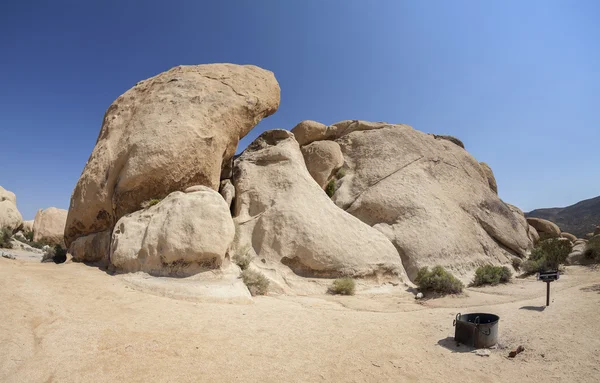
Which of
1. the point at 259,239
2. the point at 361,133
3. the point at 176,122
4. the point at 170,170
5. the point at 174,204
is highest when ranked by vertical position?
the point at 361,133

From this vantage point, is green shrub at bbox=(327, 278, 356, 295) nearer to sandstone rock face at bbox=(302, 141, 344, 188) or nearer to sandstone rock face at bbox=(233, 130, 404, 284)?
sandstone rock face at bbox=(233, 130, 404, 284)

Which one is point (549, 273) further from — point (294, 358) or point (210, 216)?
point (210, 216)

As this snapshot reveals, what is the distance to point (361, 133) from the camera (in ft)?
59.1

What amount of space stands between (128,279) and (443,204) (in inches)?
466

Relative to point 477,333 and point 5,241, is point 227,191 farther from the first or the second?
point 5,241

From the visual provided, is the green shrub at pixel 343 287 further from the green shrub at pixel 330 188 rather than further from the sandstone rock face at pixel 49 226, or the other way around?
the sandstone rock face at pixel 49 226

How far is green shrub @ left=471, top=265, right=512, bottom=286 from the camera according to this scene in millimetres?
11003

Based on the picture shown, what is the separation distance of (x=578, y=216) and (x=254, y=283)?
62.7m

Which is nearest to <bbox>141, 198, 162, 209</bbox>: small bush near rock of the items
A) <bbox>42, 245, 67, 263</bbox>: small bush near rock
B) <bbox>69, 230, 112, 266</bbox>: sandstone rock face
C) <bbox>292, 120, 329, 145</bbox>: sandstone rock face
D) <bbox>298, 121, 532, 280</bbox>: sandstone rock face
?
<bbox>69, 230, 112, 266</bbox>: sandstone rock face

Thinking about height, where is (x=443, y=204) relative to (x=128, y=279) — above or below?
above

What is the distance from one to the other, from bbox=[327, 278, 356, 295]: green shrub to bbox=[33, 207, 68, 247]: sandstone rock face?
21.3 meters

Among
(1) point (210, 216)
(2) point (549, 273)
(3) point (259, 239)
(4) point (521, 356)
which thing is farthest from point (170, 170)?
(2) point (549, 273)

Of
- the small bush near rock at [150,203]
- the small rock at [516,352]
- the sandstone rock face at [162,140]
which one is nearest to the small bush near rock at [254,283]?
the small bush near rock at [150,203]

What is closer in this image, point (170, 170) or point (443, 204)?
point (170, 170)
